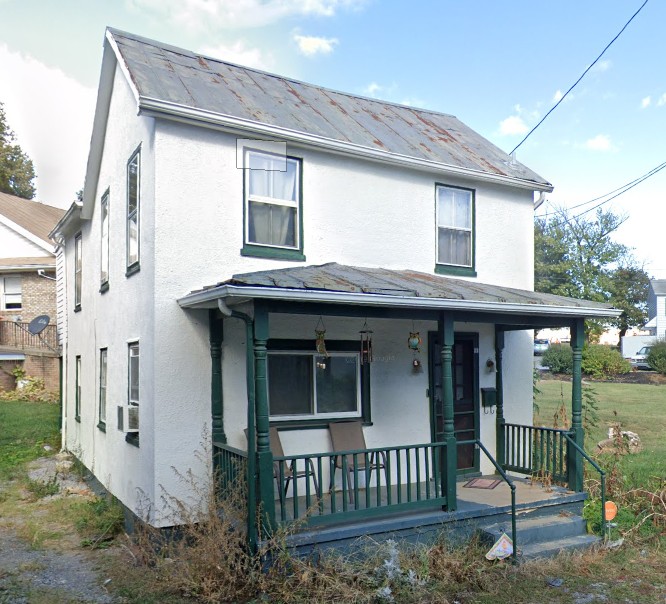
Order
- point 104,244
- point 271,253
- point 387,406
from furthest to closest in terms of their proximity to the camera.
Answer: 1. point 104,244
2. point 387,406
3. point 271,253

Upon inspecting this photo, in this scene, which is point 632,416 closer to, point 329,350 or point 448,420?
point 448,420

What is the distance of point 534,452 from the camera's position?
31.2 ft

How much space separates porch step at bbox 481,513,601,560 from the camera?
7496 millimetres

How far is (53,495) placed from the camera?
1053 centimetres

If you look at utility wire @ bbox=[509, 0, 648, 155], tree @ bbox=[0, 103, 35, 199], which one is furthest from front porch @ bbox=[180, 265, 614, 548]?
tree @ bbox=[0, 103, 35, 199]

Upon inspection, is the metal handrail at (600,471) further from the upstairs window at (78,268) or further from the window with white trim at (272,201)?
the upstairs window at (78,268)

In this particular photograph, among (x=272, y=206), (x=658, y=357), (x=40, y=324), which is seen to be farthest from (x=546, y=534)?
(x=658, y=357)

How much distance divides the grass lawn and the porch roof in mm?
2811

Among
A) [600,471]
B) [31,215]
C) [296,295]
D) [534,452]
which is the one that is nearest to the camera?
[296,295]

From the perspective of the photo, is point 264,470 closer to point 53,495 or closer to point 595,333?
point 53,495

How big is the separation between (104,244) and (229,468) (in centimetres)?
510

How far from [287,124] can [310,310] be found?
320 cm

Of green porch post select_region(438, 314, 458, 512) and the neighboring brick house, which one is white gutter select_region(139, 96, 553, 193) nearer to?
green porch post select_region(438, 314, 458, 512)

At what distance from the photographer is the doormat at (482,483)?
9.04m
